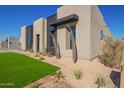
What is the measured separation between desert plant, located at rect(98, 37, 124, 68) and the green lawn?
2.92m

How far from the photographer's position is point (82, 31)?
9.48 m

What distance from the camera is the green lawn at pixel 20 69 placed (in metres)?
6.96

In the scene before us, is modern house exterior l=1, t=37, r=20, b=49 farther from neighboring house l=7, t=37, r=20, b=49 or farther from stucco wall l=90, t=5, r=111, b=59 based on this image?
stucco wall l=90, t=5, r=111, b=59

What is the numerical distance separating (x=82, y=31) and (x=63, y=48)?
2046 millimetres

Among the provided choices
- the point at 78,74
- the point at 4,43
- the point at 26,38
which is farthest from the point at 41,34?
the point at 78,74

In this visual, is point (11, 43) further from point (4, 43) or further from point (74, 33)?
point (74, 33)

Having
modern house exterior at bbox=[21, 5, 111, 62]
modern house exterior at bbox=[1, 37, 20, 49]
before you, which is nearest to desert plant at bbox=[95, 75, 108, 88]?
modern house exterior at bbox=[21, 5, 111, 62]

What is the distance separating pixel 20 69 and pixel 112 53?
5419 mm

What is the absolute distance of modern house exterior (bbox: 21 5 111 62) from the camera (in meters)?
9.20

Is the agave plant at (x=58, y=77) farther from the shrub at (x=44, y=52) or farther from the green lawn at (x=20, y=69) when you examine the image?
the shrub at (x=44, y=52)

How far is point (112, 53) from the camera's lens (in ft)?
32.3
